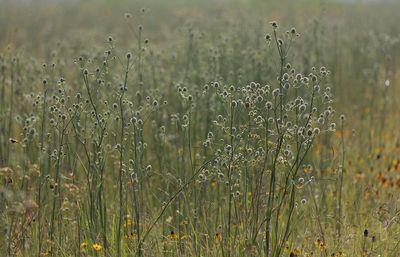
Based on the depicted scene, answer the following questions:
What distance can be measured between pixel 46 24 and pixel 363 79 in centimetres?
832

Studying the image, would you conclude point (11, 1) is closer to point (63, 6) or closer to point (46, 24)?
point (63, 6)

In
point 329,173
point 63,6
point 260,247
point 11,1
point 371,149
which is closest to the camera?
point 260,247

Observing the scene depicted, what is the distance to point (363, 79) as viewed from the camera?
7680 millimetres

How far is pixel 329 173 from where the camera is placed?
487 cm

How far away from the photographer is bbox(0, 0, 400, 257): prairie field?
3.41 m

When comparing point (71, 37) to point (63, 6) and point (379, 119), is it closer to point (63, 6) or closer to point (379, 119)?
point (379, 119)

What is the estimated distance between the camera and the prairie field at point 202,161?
341cm

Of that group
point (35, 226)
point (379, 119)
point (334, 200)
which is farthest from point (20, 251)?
point (379, 119)

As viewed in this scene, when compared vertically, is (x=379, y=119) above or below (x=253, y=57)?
below

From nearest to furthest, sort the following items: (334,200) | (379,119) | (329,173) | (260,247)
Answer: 1. (260,247)
2. (334,200)
3. (329,173)
4. (379,119)

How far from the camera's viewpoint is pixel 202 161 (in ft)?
14.6

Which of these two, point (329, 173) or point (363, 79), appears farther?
point (363, 79)

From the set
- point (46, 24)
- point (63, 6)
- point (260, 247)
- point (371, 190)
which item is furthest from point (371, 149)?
point (63, 6)

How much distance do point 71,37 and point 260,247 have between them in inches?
337
